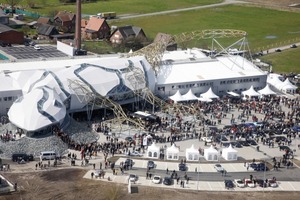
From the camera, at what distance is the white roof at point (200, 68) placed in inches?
2611

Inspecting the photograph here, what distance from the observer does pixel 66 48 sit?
273ft

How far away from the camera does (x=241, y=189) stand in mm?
43656

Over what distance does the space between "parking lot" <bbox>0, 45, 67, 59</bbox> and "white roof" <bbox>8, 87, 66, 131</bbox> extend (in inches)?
1024

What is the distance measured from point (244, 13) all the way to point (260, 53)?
39995 millimetres

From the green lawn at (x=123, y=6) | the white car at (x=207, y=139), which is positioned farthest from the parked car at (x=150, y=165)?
the green lawn at (x=123, y=6)

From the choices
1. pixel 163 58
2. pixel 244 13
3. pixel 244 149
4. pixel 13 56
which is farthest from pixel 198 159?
pixel 244 13

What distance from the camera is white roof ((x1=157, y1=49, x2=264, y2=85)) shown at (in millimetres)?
66312

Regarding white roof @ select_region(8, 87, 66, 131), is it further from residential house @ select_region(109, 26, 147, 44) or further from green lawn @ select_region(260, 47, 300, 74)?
residential house @ select_region(109, 26, 147, 44)

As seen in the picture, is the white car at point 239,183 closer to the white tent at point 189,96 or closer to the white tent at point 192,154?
the white tent at point 192,154

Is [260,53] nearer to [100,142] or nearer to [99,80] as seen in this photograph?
[99,80]

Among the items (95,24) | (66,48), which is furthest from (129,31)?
(66,48)

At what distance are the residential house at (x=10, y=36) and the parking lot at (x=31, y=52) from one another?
295 centimetres

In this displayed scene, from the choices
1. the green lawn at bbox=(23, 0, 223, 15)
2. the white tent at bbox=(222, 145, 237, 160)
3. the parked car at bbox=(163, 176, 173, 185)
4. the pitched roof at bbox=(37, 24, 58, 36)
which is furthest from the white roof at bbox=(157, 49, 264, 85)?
the green lawn at bbox=(23, 0, 223, 15)

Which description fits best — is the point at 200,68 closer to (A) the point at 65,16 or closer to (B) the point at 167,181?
(B) the point at 167,181
